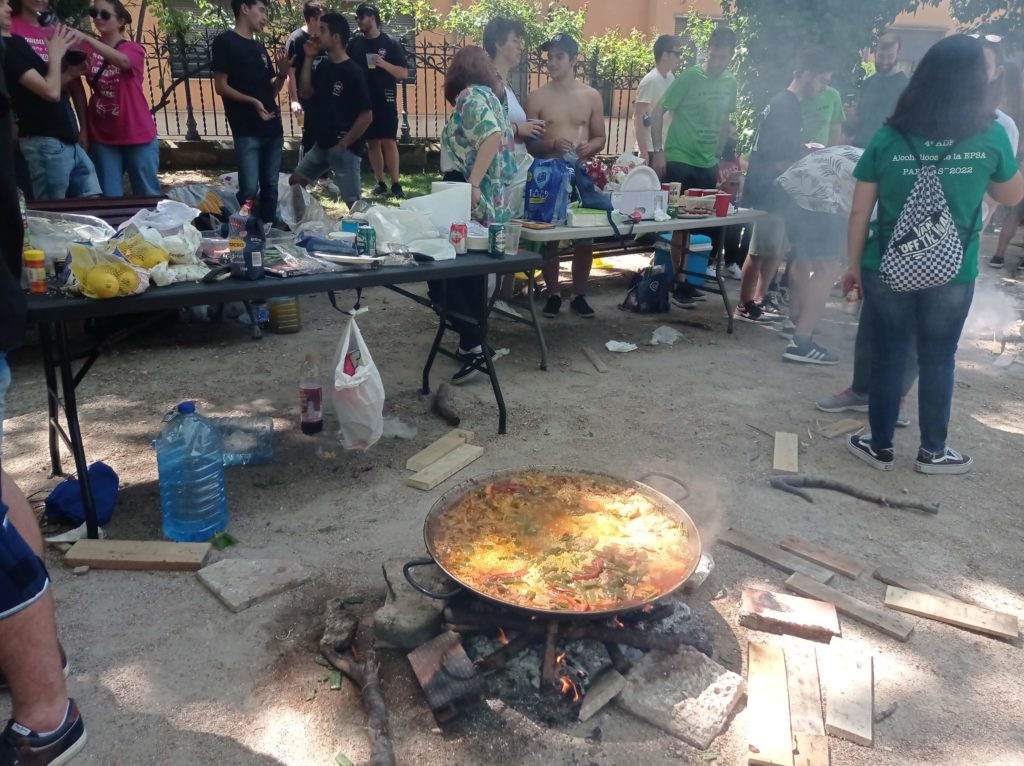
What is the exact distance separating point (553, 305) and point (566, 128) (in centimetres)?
148

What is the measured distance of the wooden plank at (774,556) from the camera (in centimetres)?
302

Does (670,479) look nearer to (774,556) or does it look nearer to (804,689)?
(774,556)

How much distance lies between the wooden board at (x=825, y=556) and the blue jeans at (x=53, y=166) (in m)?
5.14

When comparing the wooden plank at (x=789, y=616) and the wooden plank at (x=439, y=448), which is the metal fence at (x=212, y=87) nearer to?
the wooden plank at (x=439, y=448)

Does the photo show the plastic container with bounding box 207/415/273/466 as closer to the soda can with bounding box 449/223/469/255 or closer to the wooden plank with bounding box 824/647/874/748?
the soda can with bounding box 449/223/469/255

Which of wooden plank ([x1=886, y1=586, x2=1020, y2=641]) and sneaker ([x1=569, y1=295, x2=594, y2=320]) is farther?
sneaker ([x1=569, y1=295, x2=594, y2=320])

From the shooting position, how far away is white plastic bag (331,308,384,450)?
362 cm

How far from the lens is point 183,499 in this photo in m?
3.10

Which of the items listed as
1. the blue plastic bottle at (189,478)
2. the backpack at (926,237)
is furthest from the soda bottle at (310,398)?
the backpack at (926,237)

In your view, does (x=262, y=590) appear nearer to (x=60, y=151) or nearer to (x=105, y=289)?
(x=105, y=289)

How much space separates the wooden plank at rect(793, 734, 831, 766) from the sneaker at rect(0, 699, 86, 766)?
2014mm

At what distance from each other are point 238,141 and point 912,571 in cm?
586

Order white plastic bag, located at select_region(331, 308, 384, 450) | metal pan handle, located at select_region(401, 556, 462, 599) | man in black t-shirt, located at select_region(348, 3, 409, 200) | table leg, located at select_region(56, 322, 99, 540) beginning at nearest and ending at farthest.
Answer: metal pan handle, located at select_region(401, 556, 462, 599) < table leg, located at select_region(56, 322, 99, 540) < white plastic bag, located at select_region(331, 308, 384, 450) < man in black t-shirt, located at select_region(348, 3, 409, 200)

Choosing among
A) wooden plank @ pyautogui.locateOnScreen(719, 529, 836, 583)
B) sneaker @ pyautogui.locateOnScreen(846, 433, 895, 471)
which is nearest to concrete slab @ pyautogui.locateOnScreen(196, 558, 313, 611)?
wooden plank @ pyautogui.locateOnScreen(719, 529, 836, 583)
